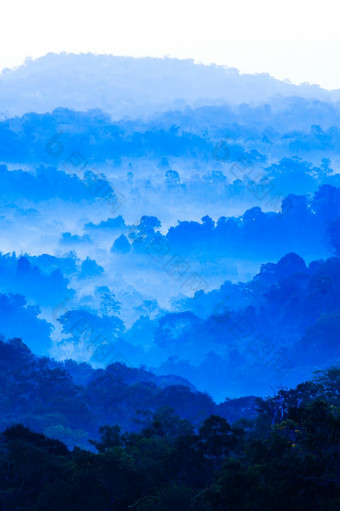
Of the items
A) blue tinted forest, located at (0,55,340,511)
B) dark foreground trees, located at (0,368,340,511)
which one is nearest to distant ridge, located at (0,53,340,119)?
blue tinted forest, located at (0,55,340,511)

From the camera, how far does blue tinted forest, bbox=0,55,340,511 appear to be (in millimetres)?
12281

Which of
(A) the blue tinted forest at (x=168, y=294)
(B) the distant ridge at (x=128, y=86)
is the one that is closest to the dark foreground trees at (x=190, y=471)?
(A) the blue tinted forest at (x=168, y=294)

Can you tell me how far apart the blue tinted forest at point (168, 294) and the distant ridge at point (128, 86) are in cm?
67

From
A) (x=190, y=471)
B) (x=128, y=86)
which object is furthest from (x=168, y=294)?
(x=128, y=86)

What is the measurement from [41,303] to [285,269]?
→ 81.7 feet

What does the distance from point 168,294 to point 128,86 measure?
8293 cm

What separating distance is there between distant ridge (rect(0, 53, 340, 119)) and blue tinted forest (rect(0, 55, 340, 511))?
→ 2.20 feet

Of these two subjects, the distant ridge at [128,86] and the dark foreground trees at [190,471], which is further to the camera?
the distant ridge at [128,86]

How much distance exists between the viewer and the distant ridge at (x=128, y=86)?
13012 cm

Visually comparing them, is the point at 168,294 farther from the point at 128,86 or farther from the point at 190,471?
the point at 128,86

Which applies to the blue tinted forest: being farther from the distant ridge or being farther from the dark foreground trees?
the distant ridge

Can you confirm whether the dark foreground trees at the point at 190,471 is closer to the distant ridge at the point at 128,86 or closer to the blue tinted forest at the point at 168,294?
the blue tinted forest at the point at 168,294

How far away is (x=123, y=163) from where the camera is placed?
102312mm

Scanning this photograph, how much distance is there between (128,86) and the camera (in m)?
140
